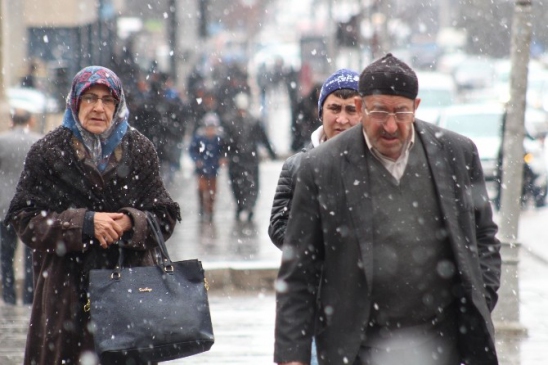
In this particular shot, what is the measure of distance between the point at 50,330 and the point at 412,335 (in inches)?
74.9

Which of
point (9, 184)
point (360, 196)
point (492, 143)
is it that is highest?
point (360, 196)

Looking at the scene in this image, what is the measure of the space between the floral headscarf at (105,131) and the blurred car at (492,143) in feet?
41.9

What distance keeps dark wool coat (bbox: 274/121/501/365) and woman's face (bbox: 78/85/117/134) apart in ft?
4.88

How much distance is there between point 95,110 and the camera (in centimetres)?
525

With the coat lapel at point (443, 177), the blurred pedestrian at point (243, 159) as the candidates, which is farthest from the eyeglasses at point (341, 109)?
the blurred pedestrian at point (243, 159)

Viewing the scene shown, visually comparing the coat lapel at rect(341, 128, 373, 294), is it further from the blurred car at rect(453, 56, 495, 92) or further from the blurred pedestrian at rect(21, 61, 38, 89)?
the blurred car at rect(453, 56, 495, 92)

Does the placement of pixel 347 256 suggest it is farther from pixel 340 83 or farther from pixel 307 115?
pixel 307 115

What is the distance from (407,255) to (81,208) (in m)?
1.86

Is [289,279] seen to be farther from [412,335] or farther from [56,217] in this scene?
[56,217]

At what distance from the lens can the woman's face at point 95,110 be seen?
525 cm

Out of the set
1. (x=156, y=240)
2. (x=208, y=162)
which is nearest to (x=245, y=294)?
(x=156, y=240)

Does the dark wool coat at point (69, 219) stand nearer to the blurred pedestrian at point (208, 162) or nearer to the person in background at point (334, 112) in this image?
the person in background at point (334, 112)

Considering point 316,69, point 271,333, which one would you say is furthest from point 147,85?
point 271,333

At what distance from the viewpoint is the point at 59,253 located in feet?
16.9
